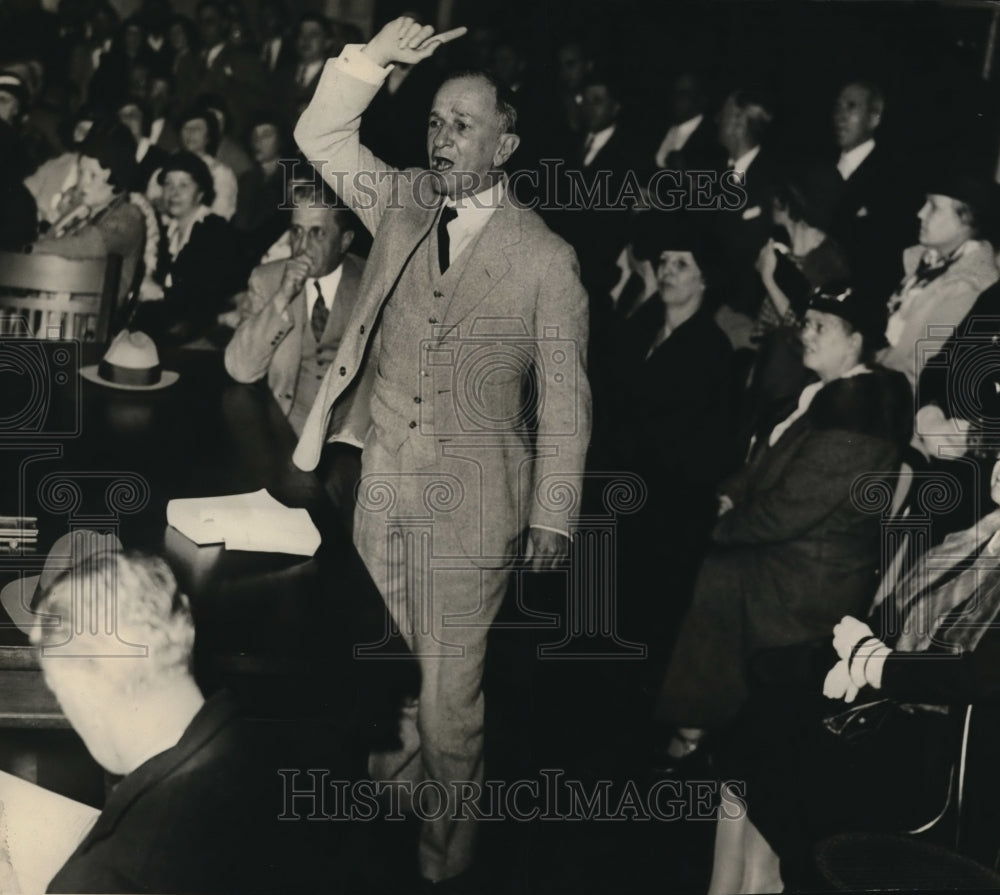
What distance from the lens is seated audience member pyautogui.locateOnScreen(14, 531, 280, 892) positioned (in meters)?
3.54

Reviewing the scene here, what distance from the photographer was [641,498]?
12.4ft

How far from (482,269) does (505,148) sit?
0.34 m

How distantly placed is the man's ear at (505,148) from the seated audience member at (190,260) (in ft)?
2.55

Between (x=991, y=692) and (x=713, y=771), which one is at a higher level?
(x=991, y=692)

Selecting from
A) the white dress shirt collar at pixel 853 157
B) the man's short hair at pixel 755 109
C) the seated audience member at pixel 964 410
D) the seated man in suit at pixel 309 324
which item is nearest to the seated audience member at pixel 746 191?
the man's short hair at pixel 755 109

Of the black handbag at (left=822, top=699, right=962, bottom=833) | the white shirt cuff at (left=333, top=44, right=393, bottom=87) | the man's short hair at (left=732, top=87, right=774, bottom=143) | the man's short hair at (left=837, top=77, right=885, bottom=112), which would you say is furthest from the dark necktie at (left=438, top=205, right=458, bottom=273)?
the black handbag at (left=822, top=699, right=962, bottom=833)

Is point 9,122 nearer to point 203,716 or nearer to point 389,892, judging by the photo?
point 203,716

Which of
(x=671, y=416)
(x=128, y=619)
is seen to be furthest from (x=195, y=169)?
(x=671, y=416)

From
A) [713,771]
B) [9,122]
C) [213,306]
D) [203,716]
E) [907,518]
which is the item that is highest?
[9,122]

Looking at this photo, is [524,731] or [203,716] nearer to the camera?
[203,716]

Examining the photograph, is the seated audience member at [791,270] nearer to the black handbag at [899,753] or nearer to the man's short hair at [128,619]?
the black handbag at [899,753]

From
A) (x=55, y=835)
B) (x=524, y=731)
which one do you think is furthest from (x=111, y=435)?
(x=524, y=731)

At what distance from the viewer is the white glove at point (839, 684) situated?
391 cm

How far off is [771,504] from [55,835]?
7.26ft
